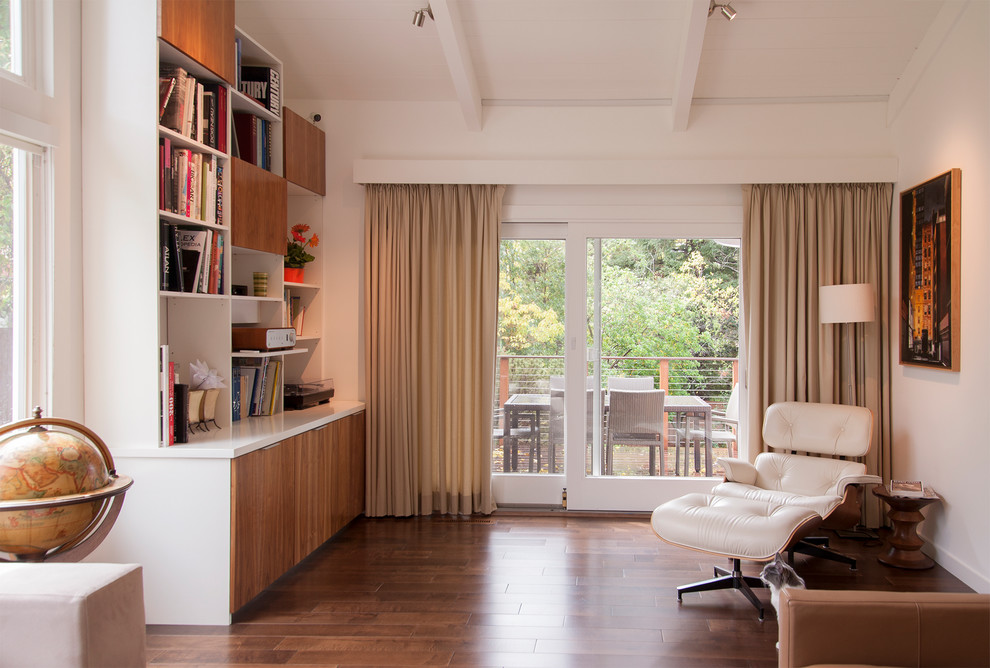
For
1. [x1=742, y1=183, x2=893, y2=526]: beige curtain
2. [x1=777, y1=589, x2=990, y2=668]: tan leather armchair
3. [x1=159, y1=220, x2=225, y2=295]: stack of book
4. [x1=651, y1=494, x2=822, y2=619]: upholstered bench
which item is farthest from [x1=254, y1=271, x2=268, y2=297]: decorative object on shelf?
[x1=777, y1=589, x2=990, y2=668]: tan leather armchair

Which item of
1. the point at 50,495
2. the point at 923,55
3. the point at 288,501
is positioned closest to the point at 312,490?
the point at 288,501

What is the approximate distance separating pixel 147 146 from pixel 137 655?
196 centimetres

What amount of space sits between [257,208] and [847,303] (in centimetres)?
330

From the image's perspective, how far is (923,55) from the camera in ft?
12.6

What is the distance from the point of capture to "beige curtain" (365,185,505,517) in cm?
443

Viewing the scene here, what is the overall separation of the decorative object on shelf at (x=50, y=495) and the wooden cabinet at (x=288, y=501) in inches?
31.4

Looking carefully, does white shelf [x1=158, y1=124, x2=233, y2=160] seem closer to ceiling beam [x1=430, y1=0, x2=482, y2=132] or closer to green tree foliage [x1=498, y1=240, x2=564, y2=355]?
ceiling beam [x1=430, y1=0, x2=482, y2=132]

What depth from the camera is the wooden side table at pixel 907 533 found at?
3.53m

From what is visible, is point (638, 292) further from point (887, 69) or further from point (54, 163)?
point (54, 163)

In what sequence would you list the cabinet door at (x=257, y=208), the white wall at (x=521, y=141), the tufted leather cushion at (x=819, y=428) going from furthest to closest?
the white wall at (x=521, y=141) < the tufted leather cushion at (x=819, y=428) < the cabinet door at (x=257, y=208)

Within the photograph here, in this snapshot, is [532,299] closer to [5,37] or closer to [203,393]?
[203,393]

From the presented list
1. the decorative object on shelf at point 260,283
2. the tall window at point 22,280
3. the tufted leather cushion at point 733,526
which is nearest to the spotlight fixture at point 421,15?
the decorative object on shelf at point 260,283

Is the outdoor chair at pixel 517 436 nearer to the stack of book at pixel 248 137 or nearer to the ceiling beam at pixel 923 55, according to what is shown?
the stack of book at pixel 248 137

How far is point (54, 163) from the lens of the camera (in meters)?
2.73
